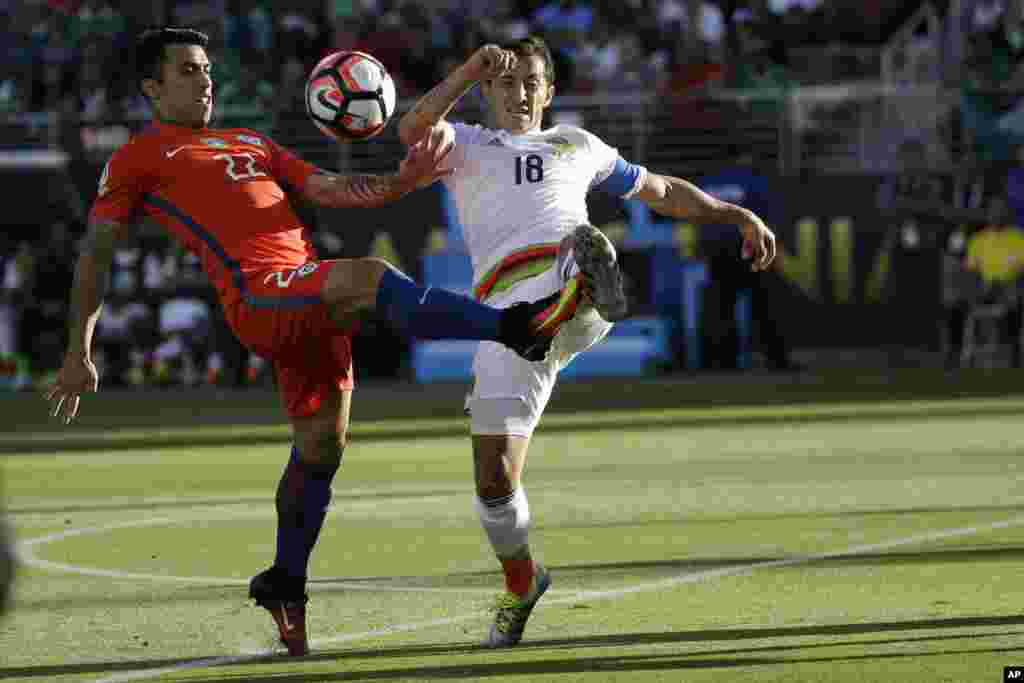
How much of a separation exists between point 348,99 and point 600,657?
2.26 meters

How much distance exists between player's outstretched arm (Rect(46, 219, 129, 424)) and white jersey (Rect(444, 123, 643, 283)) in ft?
4.04

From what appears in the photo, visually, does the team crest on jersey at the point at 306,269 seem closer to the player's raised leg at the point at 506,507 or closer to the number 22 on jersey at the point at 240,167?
the number 22 on jersey at the point at 240,167

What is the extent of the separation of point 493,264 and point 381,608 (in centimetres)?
148

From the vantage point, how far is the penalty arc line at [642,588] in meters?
6.45

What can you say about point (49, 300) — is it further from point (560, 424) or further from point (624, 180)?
point (624, 180)

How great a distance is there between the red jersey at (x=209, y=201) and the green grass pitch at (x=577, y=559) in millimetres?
1319

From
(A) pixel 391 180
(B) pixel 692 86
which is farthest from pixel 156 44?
(B) pixel 692 86

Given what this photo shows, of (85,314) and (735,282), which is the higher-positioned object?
(85,314)

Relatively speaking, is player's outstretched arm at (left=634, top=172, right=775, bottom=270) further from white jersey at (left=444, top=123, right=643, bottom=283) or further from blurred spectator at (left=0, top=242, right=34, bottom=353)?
blurred spectator at (left=0, top=242, right=34, bottom=353)

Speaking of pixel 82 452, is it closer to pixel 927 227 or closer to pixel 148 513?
pixel 148 513

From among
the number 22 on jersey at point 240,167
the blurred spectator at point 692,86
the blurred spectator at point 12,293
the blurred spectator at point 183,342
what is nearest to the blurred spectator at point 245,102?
the blurred spectator at point 183,342

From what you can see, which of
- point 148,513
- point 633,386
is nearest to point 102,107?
point 633,386

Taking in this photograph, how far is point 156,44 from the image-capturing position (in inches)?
284

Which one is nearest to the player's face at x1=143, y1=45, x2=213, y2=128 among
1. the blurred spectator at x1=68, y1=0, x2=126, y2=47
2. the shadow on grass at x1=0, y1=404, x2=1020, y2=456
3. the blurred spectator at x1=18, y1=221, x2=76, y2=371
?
the shadow on grass at x1=0, y1=404, x2=1020, y2=456
